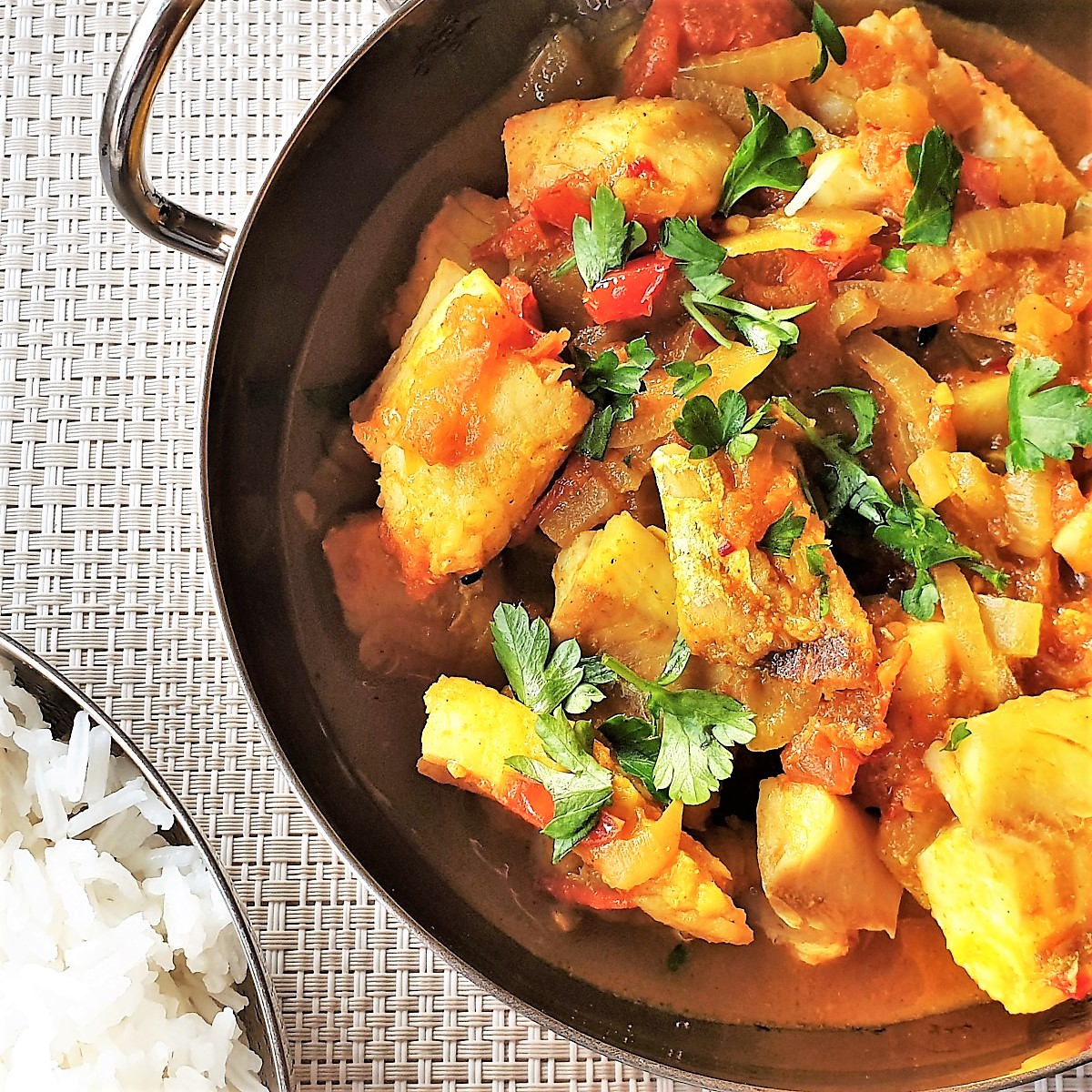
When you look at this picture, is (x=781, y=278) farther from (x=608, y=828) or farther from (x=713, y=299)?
(x=608, y=828)

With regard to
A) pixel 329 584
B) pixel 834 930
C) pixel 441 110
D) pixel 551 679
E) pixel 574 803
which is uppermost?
pixel 441 110

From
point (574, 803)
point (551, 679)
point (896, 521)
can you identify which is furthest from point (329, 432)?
point (896, 521)

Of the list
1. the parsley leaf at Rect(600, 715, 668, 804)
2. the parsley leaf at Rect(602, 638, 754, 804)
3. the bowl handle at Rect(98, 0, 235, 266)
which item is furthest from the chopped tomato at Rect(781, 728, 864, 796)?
the bowl handle at Rect(98, 0, 235, 266)

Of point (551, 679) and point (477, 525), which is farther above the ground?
point (477, 525)

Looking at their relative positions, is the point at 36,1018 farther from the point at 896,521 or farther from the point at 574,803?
the point at 896,521

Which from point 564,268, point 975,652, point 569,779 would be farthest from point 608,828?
point 564,268

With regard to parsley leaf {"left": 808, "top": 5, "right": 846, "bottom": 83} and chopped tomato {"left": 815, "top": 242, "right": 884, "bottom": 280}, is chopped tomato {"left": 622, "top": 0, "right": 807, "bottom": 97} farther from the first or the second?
chopped tomato {"left": 815, "top": 242, "right": 884, "bottom": 280}
